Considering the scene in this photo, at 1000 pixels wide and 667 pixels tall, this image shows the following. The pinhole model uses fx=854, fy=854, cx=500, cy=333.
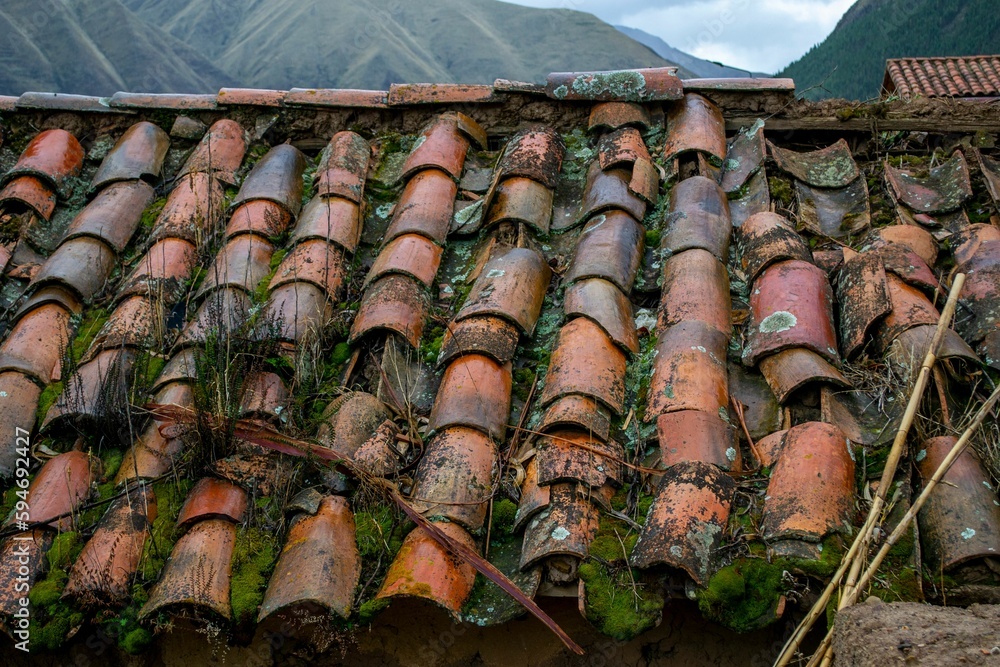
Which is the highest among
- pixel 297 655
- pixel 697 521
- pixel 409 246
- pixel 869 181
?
pixel 869 181

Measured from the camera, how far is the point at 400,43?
69.9 ft

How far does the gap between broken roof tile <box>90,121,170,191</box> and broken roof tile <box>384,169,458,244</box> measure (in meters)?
1.58

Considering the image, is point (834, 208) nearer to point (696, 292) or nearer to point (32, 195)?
point (696, 292)

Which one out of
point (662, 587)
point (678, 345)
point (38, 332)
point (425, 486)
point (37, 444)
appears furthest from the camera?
point (38, 332)

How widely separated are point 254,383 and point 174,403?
0.34 meters

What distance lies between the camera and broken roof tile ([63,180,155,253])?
4.42m

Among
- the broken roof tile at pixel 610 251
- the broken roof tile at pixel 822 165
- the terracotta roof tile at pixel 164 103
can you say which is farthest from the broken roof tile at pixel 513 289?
the terracotta roof tile at pixel 164 103

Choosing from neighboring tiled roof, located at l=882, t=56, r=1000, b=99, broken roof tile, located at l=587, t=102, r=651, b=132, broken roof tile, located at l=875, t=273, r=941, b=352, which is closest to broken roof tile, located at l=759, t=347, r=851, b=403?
broken roof tile, located at l=875, t=273, r=941, b=352

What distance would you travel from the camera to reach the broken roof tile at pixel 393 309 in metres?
3.59

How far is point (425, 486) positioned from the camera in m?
2.95

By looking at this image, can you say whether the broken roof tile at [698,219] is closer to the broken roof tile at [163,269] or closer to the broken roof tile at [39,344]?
the broken roof tile at [163,269]

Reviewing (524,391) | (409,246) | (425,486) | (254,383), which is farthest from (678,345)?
(254,383)

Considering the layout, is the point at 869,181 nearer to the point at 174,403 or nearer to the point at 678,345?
the point at 678,345

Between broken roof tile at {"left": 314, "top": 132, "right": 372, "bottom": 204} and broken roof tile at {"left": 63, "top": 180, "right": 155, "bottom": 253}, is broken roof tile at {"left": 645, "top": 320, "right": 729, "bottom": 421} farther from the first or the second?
broken roof tile at {"left": 63, "top": 180, "right": 155, "bottom": 253}
